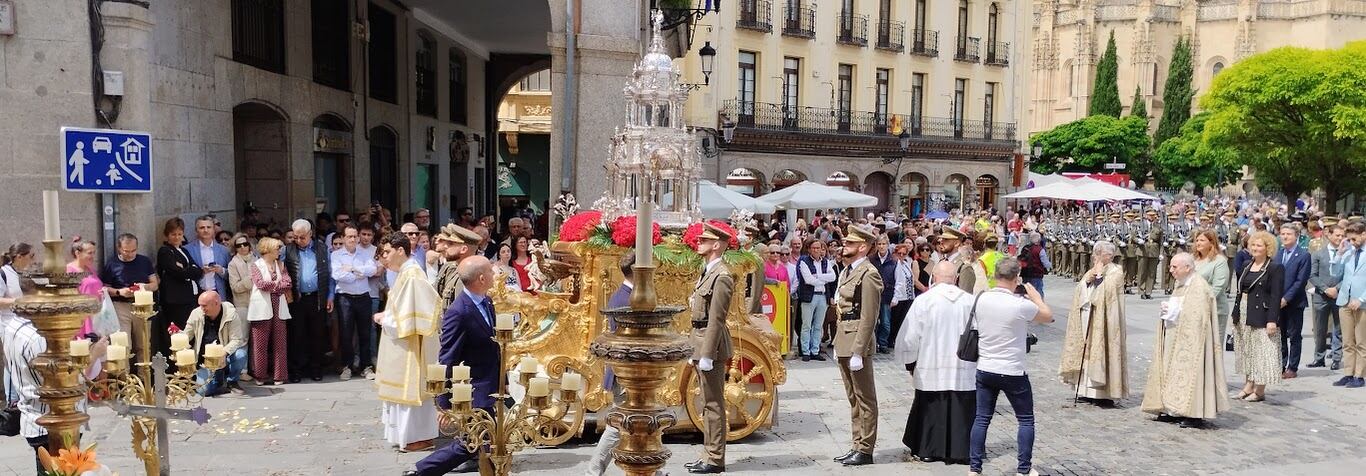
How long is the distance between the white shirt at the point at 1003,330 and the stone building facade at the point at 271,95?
6.10 m

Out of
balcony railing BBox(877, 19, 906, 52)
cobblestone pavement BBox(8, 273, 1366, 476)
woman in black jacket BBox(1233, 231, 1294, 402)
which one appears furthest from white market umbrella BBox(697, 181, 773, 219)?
balcony railing BBox(877, 19, 906, 52)

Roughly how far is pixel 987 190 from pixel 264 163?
32.6m

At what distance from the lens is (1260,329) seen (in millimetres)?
10039

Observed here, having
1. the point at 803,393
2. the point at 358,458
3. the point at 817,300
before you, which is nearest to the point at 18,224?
the point at 358,458

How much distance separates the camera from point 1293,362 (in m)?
11.4

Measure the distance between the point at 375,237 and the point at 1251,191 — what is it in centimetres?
7432

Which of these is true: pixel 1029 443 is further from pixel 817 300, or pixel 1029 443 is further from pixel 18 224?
pixel 18 224

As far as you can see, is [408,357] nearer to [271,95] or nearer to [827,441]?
[827,441]

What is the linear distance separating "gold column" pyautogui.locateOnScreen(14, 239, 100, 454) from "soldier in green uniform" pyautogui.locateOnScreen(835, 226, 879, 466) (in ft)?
16.6

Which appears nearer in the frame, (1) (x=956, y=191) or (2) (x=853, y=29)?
(2) (x=853, y=29)

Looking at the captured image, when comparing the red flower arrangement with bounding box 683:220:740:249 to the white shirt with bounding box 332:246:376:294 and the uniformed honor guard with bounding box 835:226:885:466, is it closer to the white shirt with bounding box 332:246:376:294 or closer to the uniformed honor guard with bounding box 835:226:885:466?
the uniformed honor guard with bounding box 835:226:885:466

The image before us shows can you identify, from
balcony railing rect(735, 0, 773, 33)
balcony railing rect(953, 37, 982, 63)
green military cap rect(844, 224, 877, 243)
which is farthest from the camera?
balcony railing rect(953, 37, 982, 63)

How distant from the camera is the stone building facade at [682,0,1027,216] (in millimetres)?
31703

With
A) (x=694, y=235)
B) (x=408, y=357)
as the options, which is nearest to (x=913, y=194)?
(x=694, y=235)
